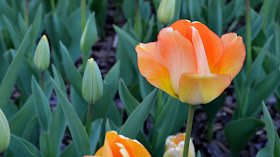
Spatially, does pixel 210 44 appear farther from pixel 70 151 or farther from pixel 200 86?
pixel 70 151

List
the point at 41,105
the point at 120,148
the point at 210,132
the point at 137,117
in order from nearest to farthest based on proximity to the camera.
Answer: the point at 120,148
the point at 137,117
the point at 41,105
the point at 210,132

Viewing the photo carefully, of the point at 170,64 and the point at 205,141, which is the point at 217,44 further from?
the point at 205,141

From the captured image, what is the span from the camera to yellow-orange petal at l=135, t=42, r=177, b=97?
57 centimetres

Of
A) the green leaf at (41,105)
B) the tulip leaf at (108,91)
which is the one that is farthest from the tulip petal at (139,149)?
the tulip leaf at (108,91)

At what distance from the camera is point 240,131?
133cm

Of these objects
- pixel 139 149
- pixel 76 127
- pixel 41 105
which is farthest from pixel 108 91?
pixel 139 149

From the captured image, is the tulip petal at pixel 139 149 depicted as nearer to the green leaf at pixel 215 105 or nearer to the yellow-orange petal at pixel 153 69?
the yellow-orange petal at pixel 153 69

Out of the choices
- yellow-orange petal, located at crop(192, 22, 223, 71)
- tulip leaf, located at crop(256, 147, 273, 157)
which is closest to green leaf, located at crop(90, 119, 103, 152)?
tulip leaf, located at crop(256, 147, 273, 157)

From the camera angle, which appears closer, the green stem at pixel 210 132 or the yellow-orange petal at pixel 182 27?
the yellow-orange petal at pixel 182 27

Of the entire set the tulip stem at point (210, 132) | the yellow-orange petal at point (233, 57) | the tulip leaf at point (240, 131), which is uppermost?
the yellow-orange petal at point (233, 57)

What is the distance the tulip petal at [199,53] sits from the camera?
526 millimetres

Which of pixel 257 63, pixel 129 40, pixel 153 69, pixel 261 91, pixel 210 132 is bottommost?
pixel 210 132

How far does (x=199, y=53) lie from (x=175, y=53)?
0.03m

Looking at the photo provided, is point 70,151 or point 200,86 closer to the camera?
point 200,86
